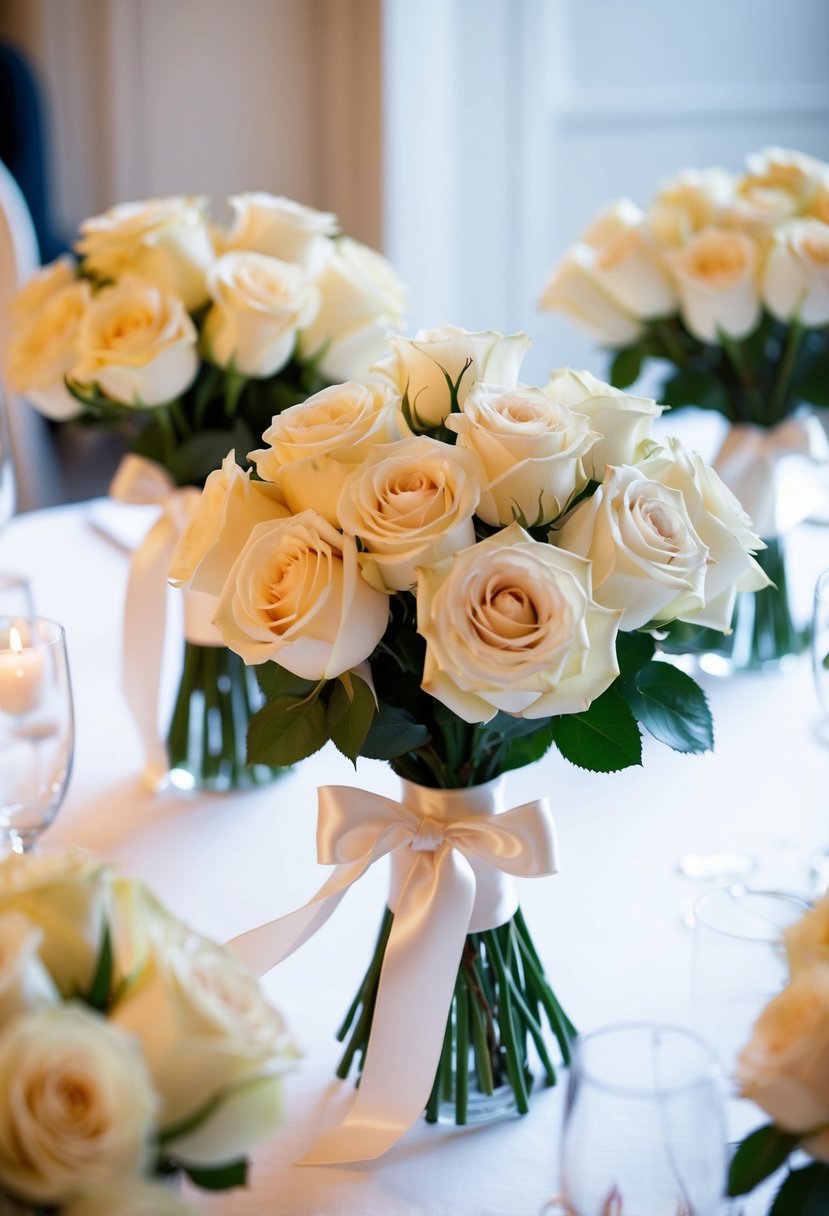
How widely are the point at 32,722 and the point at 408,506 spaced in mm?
361

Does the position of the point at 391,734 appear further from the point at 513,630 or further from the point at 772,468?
the point at 772,468

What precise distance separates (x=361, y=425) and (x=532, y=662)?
0.16 metres

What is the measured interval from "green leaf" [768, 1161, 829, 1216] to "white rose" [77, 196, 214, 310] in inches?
31.7

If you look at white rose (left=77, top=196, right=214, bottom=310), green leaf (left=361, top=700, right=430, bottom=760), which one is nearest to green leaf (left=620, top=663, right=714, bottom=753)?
green leaf (left=361, top=700, right=430, bottom=760)

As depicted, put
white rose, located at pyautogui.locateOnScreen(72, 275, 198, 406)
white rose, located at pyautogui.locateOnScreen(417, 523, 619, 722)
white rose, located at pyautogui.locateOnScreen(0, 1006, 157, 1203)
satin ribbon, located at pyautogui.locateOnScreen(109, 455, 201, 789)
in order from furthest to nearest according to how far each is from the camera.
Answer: satin ribbon, located at pyautogui.locateOnScreen(109, 455, 201, 789), white rose, located at pyautogui.locateOnScreen(72, 275, 198, 406), white rose, located at pyautogui.locateOnScreen(417, 523, 619, 722), white rose, located at pyautogui.locateOnScreen(0, 1006, 157, 1203)

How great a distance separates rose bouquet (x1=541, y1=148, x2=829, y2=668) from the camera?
3.98 feet

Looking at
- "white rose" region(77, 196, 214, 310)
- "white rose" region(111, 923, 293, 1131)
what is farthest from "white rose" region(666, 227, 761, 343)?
"white rose" region(111, 923, 293, 1131)

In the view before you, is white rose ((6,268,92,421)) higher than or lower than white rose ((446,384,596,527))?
lower

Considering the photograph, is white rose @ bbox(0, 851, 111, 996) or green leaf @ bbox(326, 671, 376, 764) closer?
white rose @ bbox(0, 851, 111, 996)

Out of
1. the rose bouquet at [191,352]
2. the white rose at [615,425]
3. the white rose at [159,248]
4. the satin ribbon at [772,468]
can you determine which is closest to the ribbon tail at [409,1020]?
the white rose at [615,425]

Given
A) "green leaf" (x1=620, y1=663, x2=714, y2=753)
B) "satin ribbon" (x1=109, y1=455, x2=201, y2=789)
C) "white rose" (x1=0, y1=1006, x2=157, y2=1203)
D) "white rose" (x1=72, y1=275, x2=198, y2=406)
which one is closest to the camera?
"white rose" (x1=0, y1=1006, x2=157, y2=1203)

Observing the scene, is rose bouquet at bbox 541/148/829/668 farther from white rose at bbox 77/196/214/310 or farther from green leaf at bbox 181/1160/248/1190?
green leaf at bbox 181/1160/248/1190

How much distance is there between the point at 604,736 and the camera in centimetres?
69

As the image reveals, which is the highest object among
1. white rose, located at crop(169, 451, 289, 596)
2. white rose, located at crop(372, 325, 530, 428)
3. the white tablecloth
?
white rose, located at crop(372, 325, 530, 428)
